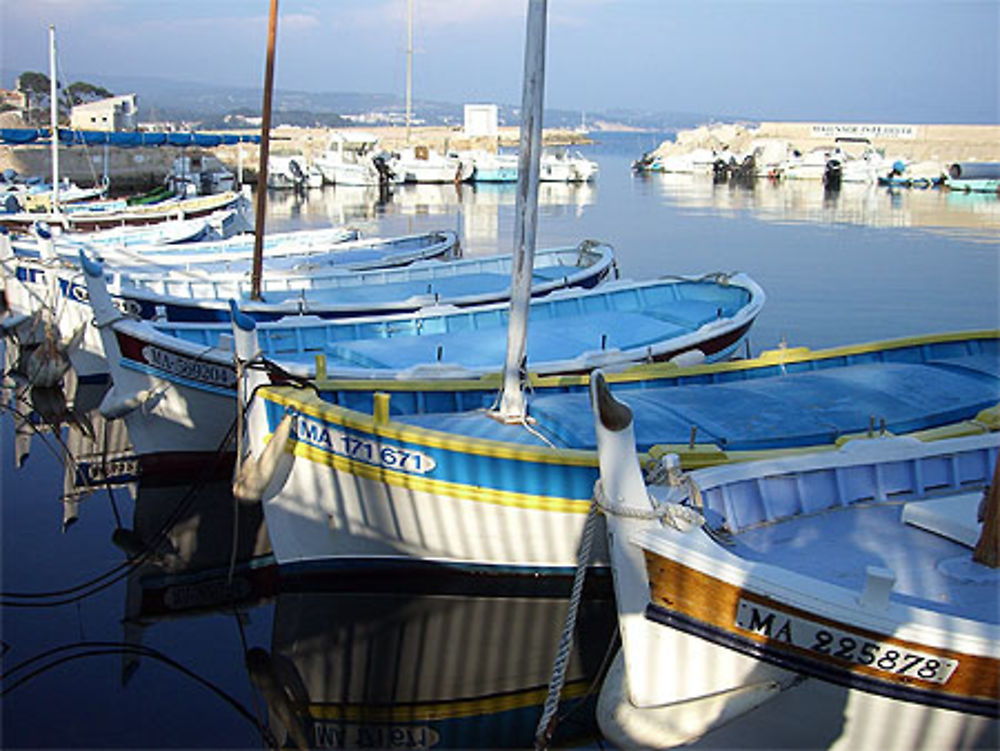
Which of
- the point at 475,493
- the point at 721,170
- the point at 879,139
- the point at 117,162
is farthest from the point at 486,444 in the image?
the point at 879,139

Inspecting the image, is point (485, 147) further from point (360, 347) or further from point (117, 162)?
point (360, 347)

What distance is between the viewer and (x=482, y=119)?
104438mm

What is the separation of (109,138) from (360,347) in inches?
1278

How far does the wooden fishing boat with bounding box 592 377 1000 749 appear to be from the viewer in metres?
5.81

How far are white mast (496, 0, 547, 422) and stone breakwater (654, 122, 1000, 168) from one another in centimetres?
7655

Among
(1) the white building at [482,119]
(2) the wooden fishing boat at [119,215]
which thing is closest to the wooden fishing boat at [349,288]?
(2) the wooden fishing boat at [119,215]

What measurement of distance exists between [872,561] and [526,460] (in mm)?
2976

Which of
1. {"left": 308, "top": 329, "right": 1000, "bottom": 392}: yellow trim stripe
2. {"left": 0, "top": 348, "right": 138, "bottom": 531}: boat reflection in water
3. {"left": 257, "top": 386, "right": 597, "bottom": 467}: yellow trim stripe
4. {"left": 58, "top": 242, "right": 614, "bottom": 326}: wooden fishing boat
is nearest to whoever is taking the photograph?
{"left": 257, "top": 386, "right": 597, "bottom": 467}: yellow trim stripe

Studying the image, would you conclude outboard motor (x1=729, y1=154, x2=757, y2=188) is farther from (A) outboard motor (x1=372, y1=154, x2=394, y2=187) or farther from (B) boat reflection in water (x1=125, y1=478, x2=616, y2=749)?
(B) boat reflection in water (x1=125, y1=478, x2=616, y2=749)

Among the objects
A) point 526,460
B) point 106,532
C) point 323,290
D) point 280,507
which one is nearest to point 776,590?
point 526,460

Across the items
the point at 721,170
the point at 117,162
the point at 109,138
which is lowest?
the point at 117,162

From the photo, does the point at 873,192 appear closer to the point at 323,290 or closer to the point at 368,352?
the point at 323,290

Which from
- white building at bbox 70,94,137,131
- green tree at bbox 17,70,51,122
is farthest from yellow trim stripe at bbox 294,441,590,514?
green tree at bbox 17,70,51,122

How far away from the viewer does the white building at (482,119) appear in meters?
103
